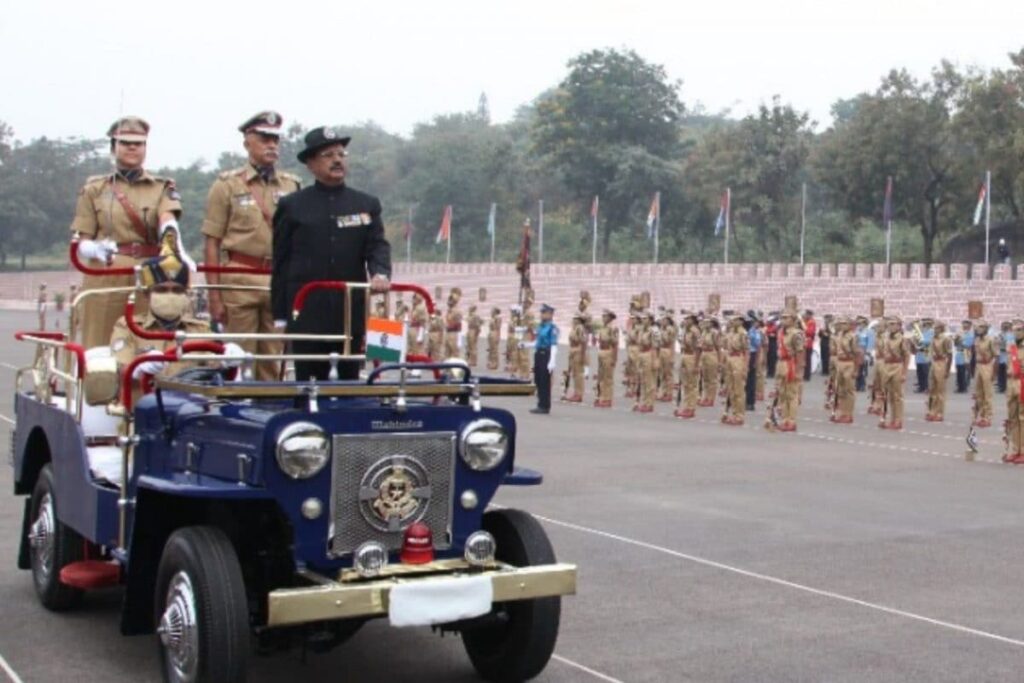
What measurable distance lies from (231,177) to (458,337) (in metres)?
29.3

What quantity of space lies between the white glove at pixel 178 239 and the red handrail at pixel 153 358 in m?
0.58

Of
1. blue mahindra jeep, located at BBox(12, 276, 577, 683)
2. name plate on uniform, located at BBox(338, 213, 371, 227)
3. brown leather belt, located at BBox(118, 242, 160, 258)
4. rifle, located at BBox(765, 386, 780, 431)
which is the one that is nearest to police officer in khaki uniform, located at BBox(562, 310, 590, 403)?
rifle, located at BBox(765, 386, 780, 431)

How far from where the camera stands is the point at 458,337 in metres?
37.9

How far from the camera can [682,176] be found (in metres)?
64.3

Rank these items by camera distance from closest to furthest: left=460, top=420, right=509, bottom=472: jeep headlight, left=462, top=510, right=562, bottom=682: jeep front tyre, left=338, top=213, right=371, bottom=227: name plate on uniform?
left=460, top=420, right=509, bottom=472: jeep headlight → left=462, top=510, right=562, bottom=682: jeep front tyre → left=338, top=213, right=371, bottom=227: name plate on uniform

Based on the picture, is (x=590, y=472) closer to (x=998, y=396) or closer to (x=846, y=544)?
(x=846, y=544)

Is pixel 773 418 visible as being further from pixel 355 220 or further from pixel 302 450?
pixel 302 450

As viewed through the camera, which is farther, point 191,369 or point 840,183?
point 840,183

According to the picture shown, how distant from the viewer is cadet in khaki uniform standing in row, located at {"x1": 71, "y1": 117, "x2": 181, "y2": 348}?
8.58 metres

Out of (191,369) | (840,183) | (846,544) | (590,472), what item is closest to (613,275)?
(840,183)

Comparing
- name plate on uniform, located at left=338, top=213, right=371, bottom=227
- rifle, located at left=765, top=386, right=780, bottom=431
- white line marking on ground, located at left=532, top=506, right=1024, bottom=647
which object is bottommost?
white line marking on ground, located at left=532, top=506, right=1024, bottom=647

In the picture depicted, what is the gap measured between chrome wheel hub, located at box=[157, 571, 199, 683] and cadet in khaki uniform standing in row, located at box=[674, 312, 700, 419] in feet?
61.4

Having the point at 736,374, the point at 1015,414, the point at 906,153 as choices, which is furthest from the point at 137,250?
the point at 906,153

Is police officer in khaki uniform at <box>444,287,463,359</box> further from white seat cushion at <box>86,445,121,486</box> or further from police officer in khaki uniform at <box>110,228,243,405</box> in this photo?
white seat cushion at <box>86,445,121,486</box>
